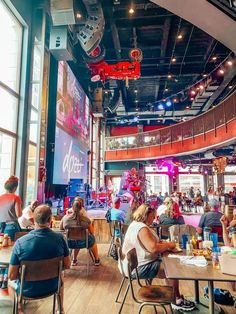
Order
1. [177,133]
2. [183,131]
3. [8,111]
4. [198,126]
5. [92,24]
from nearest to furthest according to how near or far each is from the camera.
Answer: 1. [8,111]
2. [92,24]
3. [198,126]
4. [183,131]
5. [177,133]

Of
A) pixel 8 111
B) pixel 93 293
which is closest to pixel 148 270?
pixel 93 293

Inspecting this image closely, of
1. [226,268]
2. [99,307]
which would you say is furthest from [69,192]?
[226,268]

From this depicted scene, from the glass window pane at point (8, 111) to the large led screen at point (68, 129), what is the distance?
1.32 m

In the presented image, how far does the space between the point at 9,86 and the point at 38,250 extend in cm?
416

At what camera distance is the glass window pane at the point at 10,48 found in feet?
16.6

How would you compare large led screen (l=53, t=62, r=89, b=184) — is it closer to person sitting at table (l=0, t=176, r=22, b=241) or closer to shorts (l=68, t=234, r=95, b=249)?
shorts (l=68, t=234, r=95, b=249)

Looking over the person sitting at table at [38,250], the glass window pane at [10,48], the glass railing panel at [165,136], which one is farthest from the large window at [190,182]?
the person sitting at table at [38,250]

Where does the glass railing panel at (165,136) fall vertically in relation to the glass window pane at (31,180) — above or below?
above

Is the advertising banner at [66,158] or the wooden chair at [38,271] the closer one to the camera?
the wooden chair at [38,271]

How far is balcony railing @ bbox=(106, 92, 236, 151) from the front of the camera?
33.0ft

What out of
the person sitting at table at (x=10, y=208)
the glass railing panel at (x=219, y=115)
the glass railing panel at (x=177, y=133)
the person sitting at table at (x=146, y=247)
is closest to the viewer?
the person sitting at table at (x=146, y=247)

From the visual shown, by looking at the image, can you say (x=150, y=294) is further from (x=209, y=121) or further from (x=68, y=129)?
(x=209, y=121)

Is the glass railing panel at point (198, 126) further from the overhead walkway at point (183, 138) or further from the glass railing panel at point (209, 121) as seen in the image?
the glass railing panel at point (209, 121)

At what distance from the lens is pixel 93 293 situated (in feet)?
11.1
